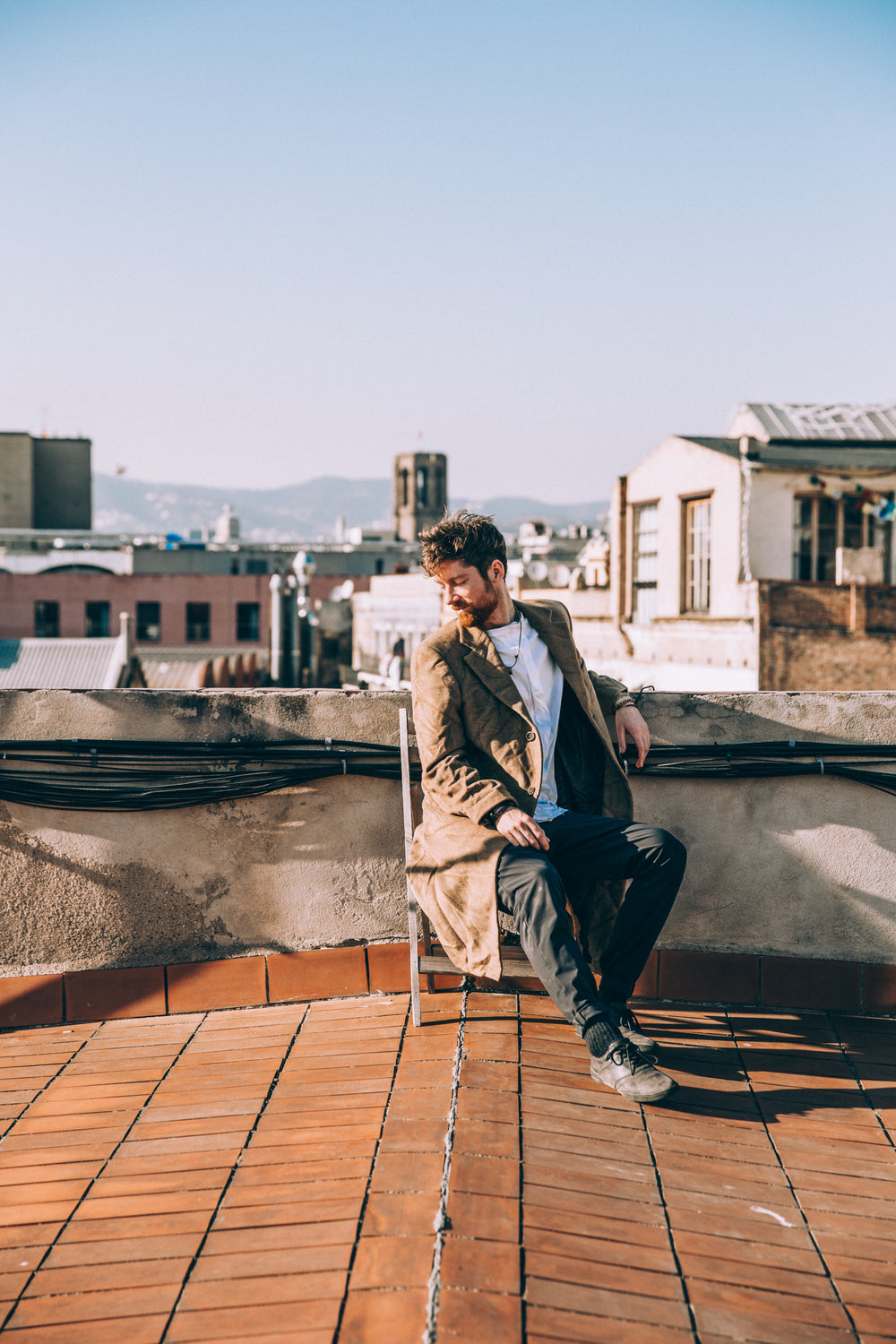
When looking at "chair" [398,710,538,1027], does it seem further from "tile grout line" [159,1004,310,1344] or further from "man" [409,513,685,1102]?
"tile grout line" [159,1004,310,1344]

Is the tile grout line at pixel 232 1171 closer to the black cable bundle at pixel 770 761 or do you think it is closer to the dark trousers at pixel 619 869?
the dark trousers at pixel 619 869

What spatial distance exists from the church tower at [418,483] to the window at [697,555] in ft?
304

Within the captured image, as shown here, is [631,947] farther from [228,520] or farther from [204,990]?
[228,520]

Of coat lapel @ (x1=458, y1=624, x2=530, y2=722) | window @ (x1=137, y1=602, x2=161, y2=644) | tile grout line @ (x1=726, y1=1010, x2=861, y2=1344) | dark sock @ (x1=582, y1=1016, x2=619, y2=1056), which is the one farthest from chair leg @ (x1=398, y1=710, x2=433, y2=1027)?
window @ (x1=137, y1=602, x2=161, y2=644)

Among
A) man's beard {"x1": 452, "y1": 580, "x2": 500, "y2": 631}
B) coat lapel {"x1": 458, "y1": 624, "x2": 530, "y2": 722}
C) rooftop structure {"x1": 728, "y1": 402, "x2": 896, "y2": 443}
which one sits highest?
rooftop structure {"x1": 728, "y1": 402, "x2": 896, "y2": 443}

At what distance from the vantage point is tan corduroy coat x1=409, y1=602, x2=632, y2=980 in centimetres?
318

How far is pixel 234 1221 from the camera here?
7.97 ft

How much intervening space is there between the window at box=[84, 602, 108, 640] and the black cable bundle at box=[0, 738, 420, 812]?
52.9m

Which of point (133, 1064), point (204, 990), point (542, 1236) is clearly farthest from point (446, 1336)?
point (204, 990)

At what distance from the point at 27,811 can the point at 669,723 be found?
2198 mm

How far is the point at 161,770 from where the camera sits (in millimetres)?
3807

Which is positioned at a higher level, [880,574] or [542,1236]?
[880,574]

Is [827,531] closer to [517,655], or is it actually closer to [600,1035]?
[517,655]

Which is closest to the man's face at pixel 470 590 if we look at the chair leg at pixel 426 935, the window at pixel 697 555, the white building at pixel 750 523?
the chair leg at pixel 426 935
